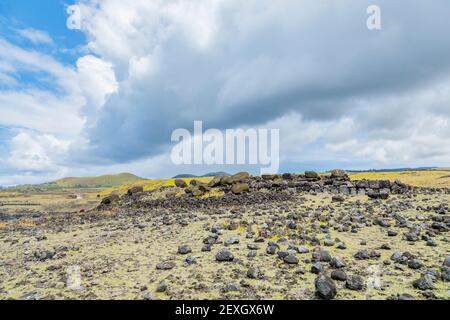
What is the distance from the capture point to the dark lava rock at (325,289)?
7.39 meters

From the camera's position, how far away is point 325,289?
7.45 metres

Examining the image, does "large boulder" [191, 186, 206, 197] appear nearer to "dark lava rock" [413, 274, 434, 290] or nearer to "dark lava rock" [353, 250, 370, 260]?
"dark lava rock" [353, 250, 370, 260]

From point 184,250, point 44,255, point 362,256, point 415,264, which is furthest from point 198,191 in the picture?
point 415,264

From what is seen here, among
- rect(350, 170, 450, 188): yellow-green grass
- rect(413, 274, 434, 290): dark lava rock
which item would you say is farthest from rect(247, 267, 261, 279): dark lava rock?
rect(350, 170, 450, 188): yellow-green grass

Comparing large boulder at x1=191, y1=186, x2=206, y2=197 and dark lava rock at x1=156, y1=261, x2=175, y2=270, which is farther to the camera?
large boulder at x1=191, y1=186, x2=206, y2=197

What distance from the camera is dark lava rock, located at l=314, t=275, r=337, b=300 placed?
24.3 ft

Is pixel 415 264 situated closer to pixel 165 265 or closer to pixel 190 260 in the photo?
pixel 190 260

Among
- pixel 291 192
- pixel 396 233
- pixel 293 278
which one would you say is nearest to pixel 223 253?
pixel 293 278

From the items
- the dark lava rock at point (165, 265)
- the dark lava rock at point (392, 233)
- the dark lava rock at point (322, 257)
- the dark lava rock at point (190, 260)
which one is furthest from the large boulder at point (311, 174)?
the dark lava rock at point (165, 265)

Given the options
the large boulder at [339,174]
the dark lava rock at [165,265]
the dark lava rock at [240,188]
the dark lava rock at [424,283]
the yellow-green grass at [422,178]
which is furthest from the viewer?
the yellow-green grass at [422,178]

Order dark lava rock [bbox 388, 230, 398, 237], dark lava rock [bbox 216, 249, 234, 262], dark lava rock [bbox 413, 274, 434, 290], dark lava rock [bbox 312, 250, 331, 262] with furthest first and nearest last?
dark lava rock [bbox 388, 230, 398, 237], dark lava rock [bbox 216, 249, 234, 262], dark lava rock [bbox 312, 250, 331, 262], dark lava rock [bbox 413, 274, 434, 290]

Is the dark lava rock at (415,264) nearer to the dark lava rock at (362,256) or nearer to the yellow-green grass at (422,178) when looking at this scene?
the dark lava rock at (362,256)

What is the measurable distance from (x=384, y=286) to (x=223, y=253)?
5237 millimetres
